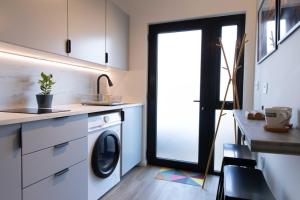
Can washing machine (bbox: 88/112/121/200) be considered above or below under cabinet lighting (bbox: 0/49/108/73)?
below

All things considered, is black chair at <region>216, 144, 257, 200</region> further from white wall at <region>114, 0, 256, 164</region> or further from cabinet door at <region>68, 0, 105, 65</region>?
cabinet door at <region>68, 0, 105, 65</region>

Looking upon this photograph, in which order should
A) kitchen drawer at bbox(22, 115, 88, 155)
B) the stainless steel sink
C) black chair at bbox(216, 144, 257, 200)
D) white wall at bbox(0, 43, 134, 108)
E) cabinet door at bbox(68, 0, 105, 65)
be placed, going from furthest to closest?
the stainless steel sink, cabinet door at bbox(68, 0, 105, 65), white wall at bbox(0, 43, 134, 108), black chair at bbox(216, 144, 257, 200), kitchen drawer at bbox(22, 115, 88, 155)

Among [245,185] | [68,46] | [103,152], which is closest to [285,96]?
[245,185]

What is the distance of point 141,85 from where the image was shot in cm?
297

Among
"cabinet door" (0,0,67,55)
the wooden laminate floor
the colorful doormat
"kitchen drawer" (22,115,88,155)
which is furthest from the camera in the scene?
the colorful doormat

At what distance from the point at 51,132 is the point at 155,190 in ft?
4.55

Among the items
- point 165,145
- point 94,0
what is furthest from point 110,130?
point 94,0

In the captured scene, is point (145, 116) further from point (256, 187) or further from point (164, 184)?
point (256, 187)

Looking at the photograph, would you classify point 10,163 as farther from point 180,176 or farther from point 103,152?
point 180,176

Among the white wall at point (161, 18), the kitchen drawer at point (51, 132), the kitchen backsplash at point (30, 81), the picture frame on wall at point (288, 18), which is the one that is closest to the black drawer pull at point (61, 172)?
the kitchen drawer at point (51, 132)

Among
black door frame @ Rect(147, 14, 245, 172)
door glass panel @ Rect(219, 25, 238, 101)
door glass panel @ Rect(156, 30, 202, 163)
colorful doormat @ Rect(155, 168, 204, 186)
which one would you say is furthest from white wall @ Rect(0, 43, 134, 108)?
door glass panel @ Rect(219, 25, 238, 101)

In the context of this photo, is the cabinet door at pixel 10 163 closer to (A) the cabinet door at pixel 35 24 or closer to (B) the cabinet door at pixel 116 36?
(A) the cabinet door at pixel 35 24

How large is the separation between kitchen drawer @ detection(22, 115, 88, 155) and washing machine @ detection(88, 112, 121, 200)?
6.4 inches

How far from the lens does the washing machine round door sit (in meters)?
1.91
